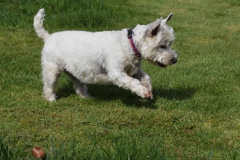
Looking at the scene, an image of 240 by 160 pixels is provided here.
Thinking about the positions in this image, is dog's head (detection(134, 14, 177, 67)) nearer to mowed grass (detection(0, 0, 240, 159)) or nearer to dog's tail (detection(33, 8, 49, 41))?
mowed grass (detection(0, 0, 240, 159))

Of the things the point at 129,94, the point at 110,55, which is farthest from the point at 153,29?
the point at 129,94

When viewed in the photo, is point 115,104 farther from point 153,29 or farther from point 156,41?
point 153,29

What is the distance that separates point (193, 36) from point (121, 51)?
201 inches

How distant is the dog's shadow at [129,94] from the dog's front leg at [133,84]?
49cm

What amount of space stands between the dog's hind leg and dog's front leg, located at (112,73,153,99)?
974 millimetres

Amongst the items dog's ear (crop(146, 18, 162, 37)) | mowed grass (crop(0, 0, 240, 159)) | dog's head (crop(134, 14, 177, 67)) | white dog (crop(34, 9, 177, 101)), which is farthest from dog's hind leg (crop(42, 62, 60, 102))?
dog's ear (crop(146, 18, 162, 37))

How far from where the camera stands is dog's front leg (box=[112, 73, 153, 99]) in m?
5.41

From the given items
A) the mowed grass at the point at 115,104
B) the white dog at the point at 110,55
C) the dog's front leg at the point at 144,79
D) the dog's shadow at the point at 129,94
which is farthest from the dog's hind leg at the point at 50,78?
the dog's front leg at the point at 144,79

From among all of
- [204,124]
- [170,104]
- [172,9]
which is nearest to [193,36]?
[172,9]

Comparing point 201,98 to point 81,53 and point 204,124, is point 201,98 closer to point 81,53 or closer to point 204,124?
point 204,124

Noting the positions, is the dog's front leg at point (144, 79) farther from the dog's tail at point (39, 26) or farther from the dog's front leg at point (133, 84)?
the dog's tail at point (39, 26)

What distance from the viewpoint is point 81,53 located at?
19.5 feet

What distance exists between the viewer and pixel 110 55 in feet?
18.7

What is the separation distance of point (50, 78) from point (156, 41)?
1.67m
